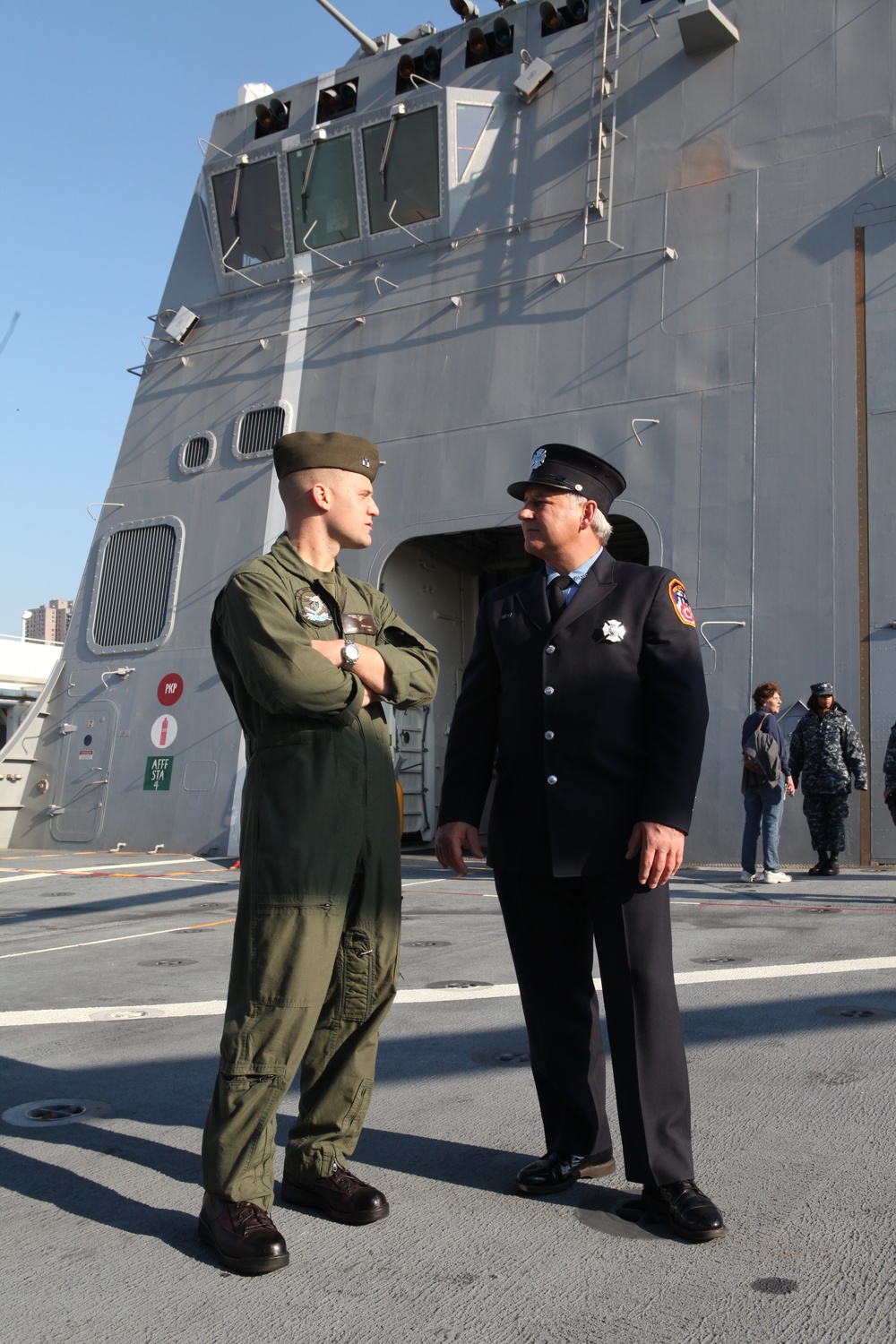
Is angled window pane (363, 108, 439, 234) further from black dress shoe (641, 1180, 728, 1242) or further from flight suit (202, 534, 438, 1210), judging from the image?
black dress shoe (641, 1180, 728, 1242)

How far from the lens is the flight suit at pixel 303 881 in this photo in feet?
7.39

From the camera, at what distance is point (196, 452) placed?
45.0 ft

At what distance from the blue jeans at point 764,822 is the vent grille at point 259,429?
731cm

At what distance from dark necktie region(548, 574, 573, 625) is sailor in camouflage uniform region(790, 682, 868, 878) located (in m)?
6.62

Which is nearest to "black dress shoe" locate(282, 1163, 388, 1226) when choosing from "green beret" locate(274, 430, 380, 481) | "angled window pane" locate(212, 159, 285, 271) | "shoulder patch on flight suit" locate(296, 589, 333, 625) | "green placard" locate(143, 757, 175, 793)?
"shoulder patch on flight suit" locate(296, 589, 333, 625)

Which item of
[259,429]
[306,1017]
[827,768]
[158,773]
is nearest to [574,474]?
[306,1017]

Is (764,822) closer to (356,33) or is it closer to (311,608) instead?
(311,608)

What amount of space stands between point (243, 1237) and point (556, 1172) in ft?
2.43

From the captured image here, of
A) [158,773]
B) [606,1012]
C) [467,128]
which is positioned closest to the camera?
[606,1012]

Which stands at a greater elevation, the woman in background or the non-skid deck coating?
the woman in background

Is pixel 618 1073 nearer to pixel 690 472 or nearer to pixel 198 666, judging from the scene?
pixel 690 472

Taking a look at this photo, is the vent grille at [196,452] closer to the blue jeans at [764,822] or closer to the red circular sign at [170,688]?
the red circular sign at [170,688]

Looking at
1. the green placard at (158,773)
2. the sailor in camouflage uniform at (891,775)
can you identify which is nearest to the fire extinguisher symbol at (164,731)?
the green placard at (158,773)

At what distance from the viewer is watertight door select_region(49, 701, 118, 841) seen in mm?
13234
